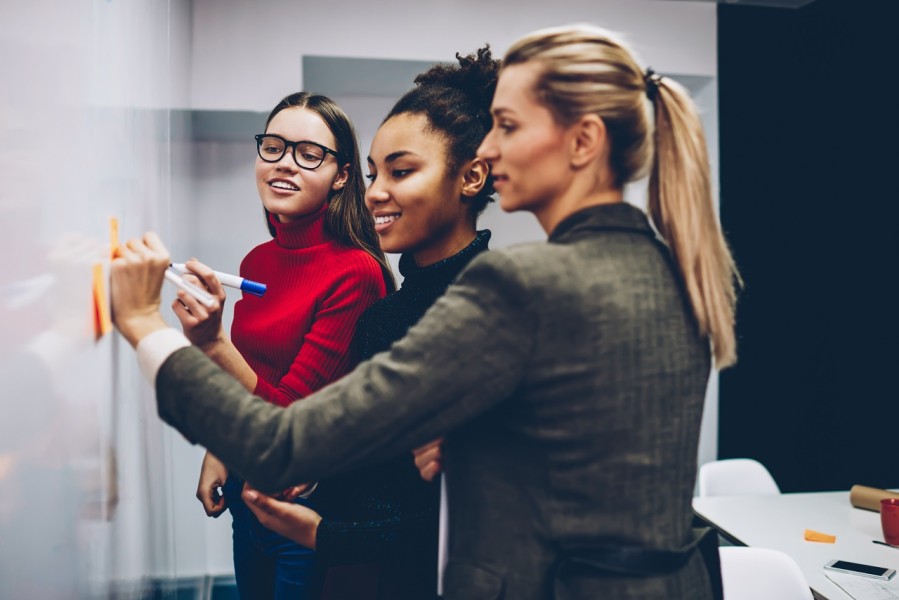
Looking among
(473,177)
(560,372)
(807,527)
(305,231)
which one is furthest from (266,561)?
(807,527)

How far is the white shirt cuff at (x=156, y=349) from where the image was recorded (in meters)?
0.86

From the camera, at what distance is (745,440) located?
3.76 m

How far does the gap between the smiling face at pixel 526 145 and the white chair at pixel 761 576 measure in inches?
46.6

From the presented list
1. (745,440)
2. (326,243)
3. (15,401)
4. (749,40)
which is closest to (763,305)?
(745,440)

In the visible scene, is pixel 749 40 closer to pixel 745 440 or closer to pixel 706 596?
pixel 745 440

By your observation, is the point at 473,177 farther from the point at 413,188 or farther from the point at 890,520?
the point at 890,520

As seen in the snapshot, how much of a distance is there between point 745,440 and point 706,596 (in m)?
3.07

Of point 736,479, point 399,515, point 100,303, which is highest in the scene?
point 100,303

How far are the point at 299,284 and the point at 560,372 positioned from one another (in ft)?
2.78

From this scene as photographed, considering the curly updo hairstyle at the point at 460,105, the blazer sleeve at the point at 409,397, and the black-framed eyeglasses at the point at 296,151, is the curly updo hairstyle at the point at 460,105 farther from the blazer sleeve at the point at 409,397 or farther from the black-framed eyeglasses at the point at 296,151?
the blazer sleeve at the point at 409,397

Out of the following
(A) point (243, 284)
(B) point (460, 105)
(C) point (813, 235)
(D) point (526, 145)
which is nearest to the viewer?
(D) point (526, 145)

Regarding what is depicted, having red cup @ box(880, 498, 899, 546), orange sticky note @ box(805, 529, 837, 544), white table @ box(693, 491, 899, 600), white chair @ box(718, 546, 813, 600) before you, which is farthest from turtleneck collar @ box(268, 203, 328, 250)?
red cup @ box(880, 498, 899, 546)

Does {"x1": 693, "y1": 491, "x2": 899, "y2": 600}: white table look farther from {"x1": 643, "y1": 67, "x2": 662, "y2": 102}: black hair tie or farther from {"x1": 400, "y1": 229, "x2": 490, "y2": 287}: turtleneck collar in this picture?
{"x1": 643, "y1": 67, "x2": 662, "y2": 102}: black hair tie

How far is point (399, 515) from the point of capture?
1294 millimetres
